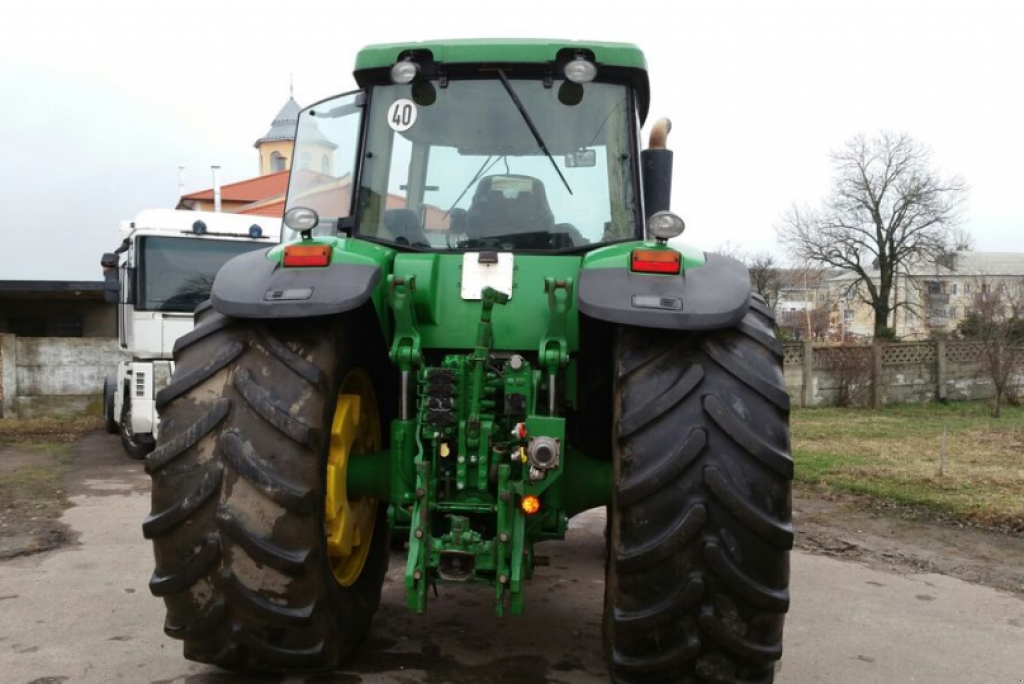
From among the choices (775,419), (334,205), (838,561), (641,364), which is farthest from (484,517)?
(838,561)

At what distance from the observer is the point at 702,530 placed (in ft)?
9.53

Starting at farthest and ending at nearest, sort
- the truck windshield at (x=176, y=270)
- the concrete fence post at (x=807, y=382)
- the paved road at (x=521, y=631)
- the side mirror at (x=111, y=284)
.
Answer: the concrete fence post at (x=807, y=382) < the side mirror at (x=111, y=284) < the truck windshield at (x=176, y=270) < the paved road at (x=521, y=631)

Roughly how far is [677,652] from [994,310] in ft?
71.4

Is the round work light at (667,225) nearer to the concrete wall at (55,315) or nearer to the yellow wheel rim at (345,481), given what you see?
the yellow wheel rim at (345,481)

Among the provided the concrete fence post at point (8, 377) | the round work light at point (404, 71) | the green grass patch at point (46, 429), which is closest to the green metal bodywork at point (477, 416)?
the round work light at point (404, 71)

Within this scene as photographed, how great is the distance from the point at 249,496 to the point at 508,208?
1.65 metres

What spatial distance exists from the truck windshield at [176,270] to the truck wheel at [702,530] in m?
9.01

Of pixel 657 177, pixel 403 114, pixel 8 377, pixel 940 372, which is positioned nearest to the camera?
pixel 403 114

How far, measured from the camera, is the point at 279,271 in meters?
3.32

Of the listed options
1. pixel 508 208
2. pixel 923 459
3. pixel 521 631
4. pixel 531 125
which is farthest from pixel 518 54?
pixel 923 459

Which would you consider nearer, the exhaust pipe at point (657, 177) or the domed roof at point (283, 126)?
the exhaust pipe at point (657, 177)

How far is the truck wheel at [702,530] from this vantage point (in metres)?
2.90

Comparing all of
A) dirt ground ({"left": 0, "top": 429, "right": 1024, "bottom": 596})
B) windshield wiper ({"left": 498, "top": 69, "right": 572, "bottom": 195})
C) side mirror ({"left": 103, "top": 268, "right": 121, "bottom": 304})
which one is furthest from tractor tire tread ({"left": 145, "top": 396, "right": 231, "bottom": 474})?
side mirror ({"left": 103, "top": 268, "right": 121, "bottom": 304})

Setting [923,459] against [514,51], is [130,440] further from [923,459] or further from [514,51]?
[923,459]
